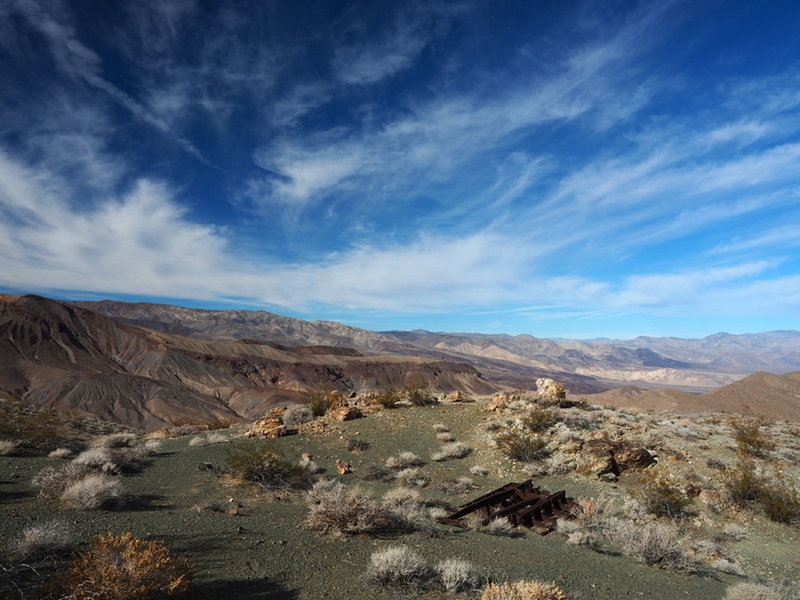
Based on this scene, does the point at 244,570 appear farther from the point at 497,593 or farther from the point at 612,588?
the point at 612,588

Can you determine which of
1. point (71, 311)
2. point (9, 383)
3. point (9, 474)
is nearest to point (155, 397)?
point (9, 383)

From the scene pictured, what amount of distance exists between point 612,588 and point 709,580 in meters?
2.62

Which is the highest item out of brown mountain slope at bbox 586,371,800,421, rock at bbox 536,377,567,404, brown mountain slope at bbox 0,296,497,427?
rock at bbox 536,377,567,404

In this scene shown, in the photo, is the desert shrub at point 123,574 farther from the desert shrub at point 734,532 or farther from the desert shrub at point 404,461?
the desert shrub at point 734,532

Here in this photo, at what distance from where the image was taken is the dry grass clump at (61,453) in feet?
35.4

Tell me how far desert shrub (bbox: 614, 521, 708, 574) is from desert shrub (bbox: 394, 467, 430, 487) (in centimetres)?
540

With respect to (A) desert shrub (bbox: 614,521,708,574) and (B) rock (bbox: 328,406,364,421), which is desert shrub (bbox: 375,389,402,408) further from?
(A) desert shrub (bbox: 614,521,708,574)

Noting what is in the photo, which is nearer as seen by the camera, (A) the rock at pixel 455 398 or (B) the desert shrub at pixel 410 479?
(B) the desert shrub at pixel 410 479

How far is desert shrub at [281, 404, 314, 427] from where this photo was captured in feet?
57.1

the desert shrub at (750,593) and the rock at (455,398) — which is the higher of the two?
the rock at (455,398)

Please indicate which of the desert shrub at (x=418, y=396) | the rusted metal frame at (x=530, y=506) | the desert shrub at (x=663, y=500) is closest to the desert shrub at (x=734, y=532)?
the desert shrub at (x=663, y=500)

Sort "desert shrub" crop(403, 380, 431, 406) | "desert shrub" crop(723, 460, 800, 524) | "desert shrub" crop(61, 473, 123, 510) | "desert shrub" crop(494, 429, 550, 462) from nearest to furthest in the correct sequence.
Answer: "desert shrub" crop(61, 473, 123, 510) < "desert shrub" crop(723, 460, 800, 524) < "desert shrub" crop(494, 429, 550, 462) < "desert shrub" crop(403, 380, 431, 406)

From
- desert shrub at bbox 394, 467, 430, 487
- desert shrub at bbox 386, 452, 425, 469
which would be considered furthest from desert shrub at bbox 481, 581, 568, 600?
desert shrub at bbox 386, 452, 425, 469

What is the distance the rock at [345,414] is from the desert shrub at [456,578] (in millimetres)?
11294
